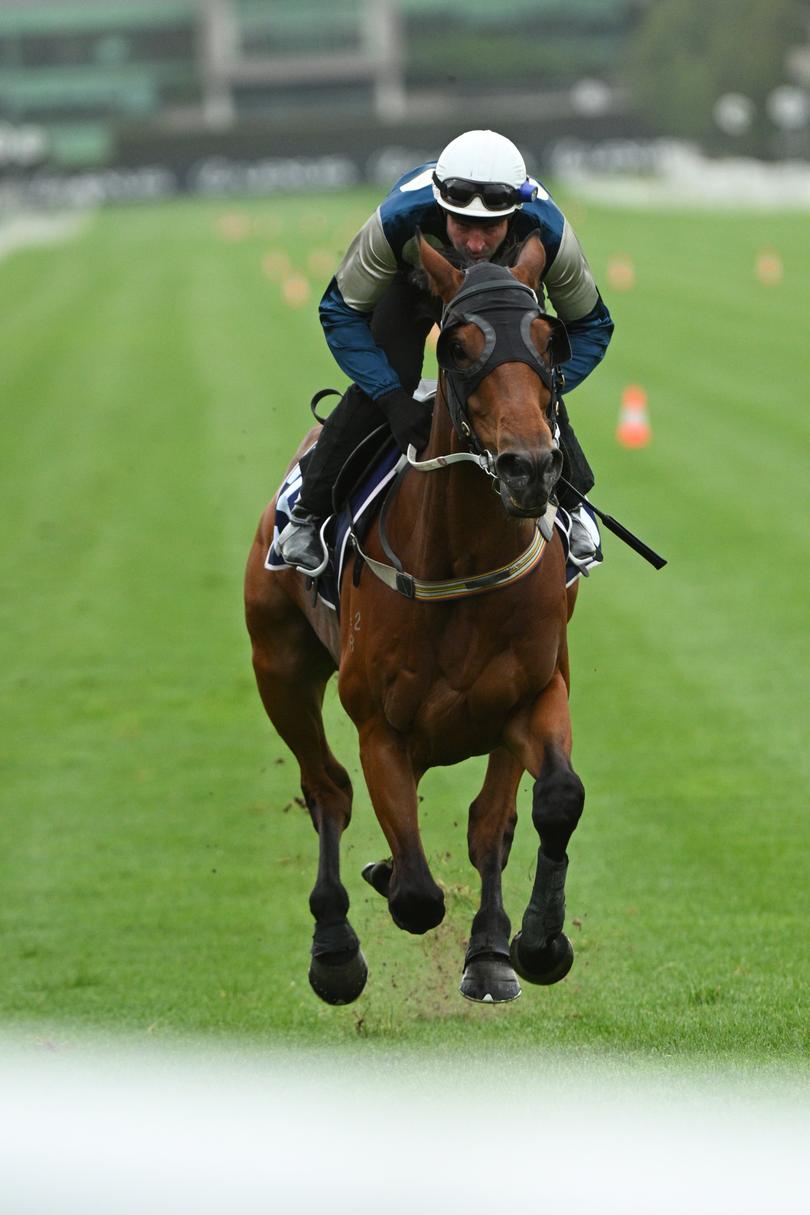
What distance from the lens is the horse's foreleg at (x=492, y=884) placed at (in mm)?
6770

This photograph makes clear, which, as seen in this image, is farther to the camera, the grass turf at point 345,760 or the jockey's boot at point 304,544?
the grass turf at point 345,760

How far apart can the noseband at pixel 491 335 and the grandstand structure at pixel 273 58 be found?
13627 centimetres

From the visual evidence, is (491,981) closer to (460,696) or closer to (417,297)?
(460,696)

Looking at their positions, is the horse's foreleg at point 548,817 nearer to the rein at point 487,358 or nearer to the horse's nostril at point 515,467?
the rein at point 487,358

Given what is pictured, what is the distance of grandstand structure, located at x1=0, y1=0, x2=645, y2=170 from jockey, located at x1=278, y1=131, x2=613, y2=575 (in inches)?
5316

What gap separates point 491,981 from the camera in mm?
6766

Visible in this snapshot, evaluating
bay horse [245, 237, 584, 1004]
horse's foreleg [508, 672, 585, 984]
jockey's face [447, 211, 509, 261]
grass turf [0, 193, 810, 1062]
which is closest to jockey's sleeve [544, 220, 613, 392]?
jockey's face [447, 211, 509, 261]

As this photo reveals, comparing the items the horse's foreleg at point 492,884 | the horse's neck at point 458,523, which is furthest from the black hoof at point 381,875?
the horse's neck at point 458,523

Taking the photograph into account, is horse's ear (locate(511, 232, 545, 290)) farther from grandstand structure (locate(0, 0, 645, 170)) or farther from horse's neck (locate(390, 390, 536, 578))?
grandstand structure (locate(0, 0, 645, 170))

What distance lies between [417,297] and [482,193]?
88 cm

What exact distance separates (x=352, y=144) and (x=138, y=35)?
168ft

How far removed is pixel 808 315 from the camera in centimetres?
3106

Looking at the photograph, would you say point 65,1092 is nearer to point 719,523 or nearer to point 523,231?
point 523,231

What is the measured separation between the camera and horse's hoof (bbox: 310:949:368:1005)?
7.20 m
